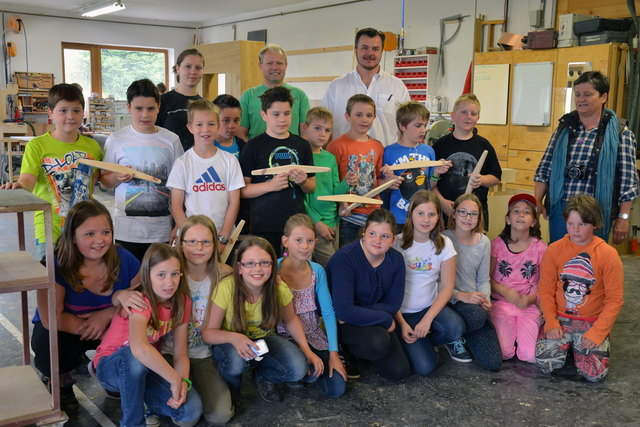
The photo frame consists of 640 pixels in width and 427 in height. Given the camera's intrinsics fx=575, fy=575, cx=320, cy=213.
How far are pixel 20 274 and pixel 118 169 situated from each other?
3.26 ft

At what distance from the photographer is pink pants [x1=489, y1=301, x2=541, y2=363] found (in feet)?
11.1

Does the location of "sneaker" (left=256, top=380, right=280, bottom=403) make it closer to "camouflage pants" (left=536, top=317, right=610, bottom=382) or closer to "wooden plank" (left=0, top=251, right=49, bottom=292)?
"wooden plank" (left=0, top=251, right=49, bottom=292)

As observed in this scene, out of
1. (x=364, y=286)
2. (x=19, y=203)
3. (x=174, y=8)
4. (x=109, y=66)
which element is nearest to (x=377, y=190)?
(x=364, y=286)

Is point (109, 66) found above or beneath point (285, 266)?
above

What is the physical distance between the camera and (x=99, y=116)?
13242 millimetres

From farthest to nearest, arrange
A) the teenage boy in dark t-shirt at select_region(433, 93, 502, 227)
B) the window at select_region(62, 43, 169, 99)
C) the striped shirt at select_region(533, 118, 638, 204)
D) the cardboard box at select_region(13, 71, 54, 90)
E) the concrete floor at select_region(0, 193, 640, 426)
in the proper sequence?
the window at select_region(62, 43, 169, 99) < the cardboard box at select_region(13, 71, 54, 90) < the teenage boy in dark t-shirt at select_region(433, 93, 502, 227) < the striped shirt at select_region(533, 118, 638, 204) < the concrete floor at select_region(0, 193, 640, 426)

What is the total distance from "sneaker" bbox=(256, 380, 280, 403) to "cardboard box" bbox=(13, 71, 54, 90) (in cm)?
1259

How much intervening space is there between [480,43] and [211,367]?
776 centimetres

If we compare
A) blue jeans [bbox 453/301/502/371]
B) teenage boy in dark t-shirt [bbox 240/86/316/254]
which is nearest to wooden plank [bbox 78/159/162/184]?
teenage boy in dark t-shirt [bbox 240/86/316/254]

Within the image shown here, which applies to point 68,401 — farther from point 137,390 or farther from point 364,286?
point 364,286

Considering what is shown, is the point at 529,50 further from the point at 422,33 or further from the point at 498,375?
the point at 498,375

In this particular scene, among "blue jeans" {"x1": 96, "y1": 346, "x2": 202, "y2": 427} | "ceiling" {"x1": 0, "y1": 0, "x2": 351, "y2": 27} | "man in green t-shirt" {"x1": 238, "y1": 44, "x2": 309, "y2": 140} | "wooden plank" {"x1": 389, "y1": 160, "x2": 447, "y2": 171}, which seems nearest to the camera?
"blue jeans" {"x1": 96, "y1": 346, "x2": 202, "y2": 427}

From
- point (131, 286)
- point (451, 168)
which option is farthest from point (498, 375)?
point (131, 286)

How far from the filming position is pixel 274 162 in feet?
10.9
